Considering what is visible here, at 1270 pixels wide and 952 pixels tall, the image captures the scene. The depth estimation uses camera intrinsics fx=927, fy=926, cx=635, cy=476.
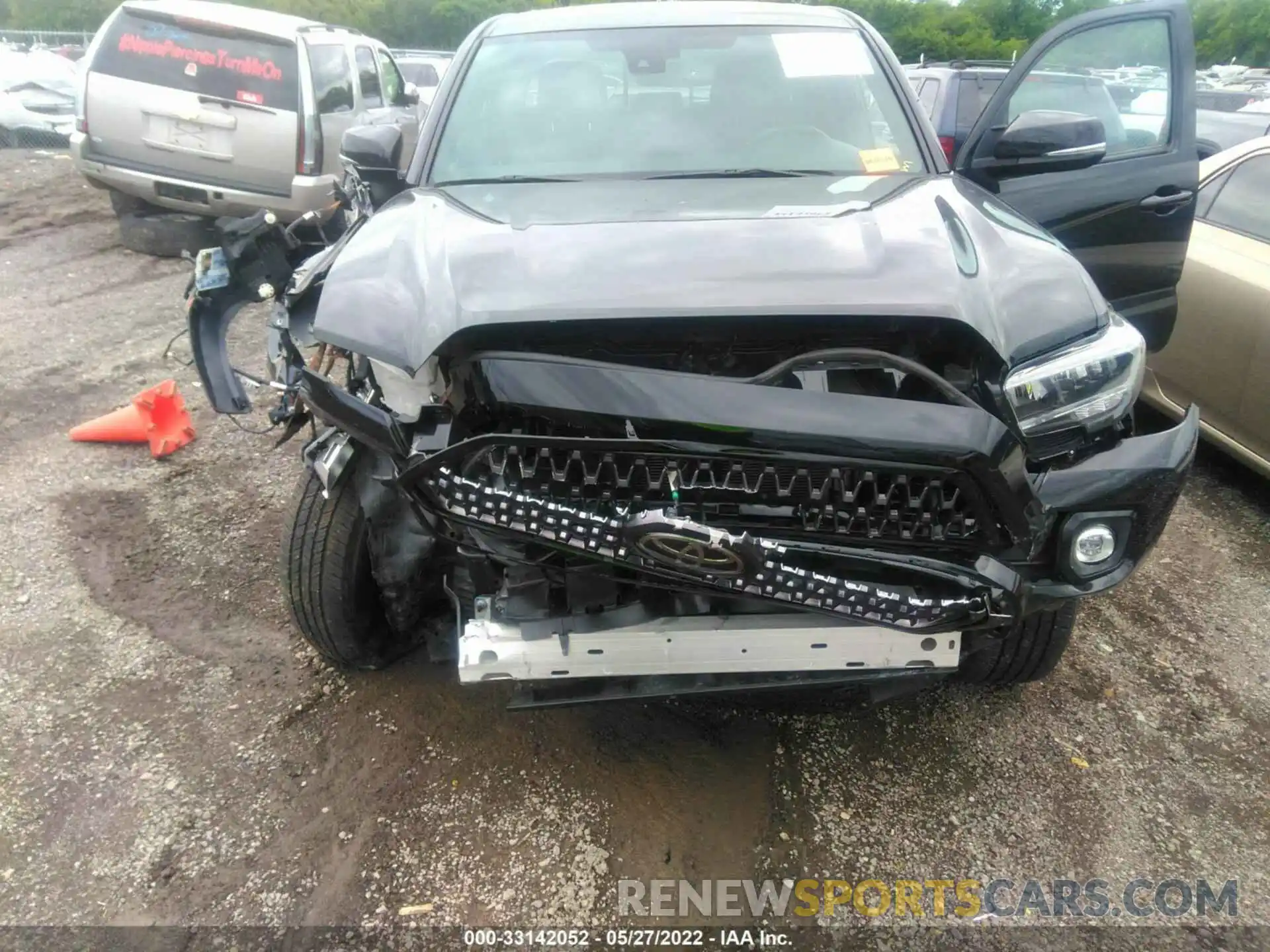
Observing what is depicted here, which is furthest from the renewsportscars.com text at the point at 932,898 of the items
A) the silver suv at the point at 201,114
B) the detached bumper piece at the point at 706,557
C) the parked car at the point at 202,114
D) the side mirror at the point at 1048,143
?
the parked car at the point at 202,114

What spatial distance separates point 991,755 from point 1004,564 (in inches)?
36.0

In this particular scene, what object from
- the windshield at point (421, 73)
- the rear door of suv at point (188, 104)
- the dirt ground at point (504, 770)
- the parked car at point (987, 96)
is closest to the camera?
the dirt ground at point (504, 770)

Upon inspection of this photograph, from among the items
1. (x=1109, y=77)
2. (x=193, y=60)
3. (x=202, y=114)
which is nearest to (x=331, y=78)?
(x=193, y=60)

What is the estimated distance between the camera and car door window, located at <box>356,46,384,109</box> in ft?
26.2

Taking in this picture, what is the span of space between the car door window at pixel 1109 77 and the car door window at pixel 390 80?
6.28 meters

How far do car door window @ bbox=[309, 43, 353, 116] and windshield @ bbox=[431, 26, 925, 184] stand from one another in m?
4.43

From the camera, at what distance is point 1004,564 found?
1.95 metres

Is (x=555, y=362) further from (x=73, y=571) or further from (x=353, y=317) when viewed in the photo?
(x=73, y=571)

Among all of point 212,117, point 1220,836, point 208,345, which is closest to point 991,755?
point 1220,836

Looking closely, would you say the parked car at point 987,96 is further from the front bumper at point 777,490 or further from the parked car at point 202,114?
the parked car at point 202,114

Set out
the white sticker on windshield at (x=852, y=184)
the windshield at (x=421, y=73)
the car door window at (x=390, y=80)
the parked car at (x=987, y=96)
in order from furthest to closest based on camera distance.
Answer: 1. the windshield at (x=421, y=73)
2. the car door window at (x=390, y=80)
3. the parked car at (x=987, y=96)
4. the white sticker on windshield at (x=852, y=184)

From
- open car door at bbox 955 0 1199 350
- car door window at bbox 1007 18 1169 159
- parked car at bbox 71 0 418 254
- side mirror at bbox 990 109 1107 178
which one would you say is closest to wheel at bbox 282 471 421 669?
side mirror at bbox 990 109 1107 178

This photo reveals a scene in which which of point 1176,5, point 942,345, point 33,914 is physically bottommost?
point 33,914

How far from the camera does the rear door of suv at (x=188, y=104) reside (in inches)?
262
